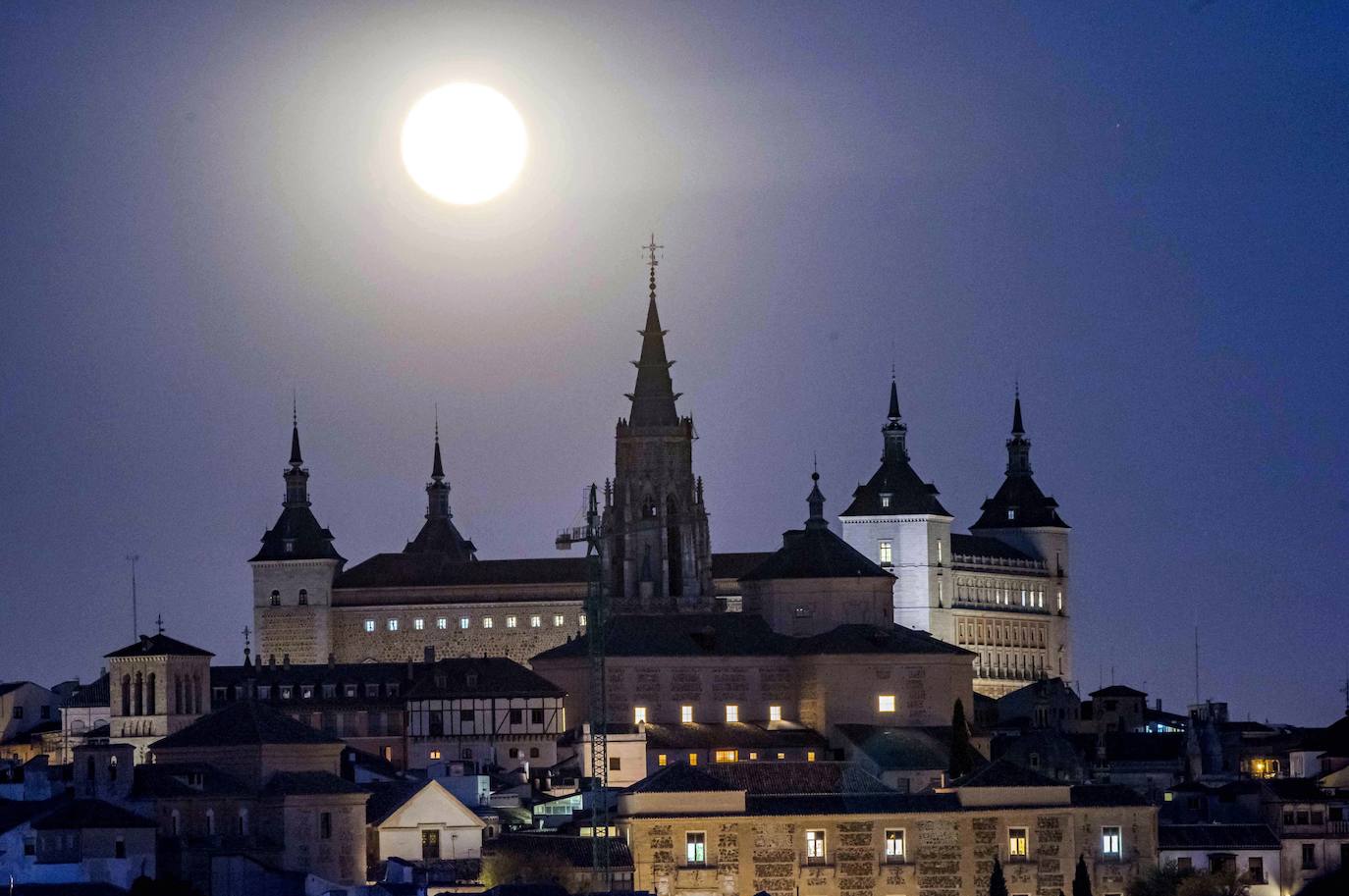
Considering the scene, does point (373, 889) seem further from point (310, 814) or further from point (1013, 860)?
point (1013, 860)

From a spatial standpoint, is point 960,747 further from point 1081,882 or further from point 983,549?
point 983,549

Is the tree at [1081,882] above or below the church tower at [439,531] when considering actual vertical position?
below

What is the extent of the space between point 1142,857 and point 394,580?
7090cm

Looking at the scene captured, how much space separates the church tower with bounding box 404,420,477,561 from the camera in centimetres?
18650

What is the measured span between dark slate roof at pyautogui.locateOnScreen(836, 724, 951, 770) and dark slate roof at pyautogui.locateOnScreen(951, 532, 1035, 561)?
56483 millimetres

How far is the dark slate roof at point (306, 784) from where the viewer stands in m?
108

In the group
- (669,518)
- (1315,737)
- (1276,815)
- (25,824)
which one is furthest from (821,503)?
(25,824)

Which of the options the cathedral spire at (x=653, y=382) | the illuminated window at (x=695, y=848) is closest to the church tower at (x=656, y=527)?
the cathedral spire at (x=653, y=382)

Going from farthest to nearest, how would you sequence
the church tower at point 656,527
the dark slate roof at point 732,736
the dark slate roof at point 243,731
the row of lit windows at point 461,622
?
the row of lit windows at point 461,622, the church tower at point 656,527, the dark slate roof at point 732,736, the dark slate roof at point 243,731

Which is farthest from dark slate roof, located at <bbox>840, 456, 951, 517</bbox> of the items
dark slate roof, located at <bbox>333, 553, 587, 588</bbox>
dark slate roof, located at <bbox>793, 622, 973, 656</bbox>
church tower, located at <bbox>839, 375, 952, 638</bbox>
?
dark slate roof, located at <bbox>793, 622, 973, 656</bbox>

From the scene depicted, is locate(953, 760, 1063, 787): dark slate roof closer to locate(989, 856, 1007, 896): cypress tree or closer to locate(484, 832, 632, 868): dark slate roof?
locate(989, 856, 1007, 896): cypress tree

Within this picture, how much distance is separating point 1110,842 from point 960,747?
2038cm

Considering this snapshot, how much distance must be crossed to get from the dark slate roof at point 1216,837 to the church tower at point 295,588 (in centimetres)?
6582

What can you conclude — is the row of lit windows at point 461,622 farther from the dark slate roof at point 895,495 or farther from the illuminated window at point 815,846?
the illuminated window at point 815,846
